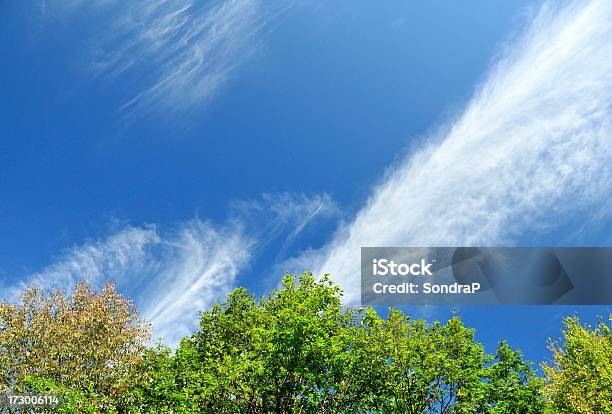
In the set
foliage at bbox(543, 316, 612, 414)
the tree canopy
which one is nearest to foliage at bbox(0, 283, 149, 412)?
the tree canopy

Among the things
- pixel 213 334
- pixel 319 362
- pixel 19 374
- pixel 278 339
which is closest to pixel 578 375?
pixel 319 362

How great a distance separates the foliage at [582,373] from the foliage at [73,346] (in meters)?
27.8

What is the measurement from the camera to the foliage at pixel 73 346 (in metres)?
33.8

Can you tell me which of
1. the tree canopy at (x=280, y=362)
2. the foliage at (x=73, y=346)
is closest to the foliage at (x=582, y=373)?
the tree canopy at (x=280, y=362)

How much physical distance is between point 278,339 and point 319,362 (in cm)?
249

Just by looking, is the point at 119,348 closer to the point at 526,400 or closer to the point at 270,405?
the point at 270,405

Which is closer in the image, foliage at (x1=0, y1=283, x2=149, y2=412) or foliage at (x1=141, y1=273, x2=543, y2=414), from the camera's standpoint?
foliage at (x1=141, y1=273, x2=543, y2=414)

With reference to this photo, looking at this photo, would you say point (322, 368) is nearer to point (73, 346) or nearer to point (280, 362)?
point (280, 362)

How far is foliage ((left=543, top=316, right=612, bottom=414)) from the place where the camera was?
30.3 meters

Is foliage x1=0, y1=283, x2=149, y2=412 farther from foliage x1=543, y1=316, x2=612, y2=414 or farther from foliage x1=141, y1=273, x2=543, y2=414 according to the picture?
foliage x1=543, y1=316, x2=612, y2=414

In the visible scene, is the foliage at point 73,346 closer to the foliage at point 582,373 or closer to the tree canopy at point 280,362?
the tree canopy at point 280,362

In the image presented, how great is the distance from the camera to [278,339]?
90.5ft

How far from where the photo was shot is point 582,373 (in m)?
33.2

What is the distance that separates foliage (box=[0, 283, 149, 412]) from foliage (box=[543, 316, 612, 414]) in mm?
27849
